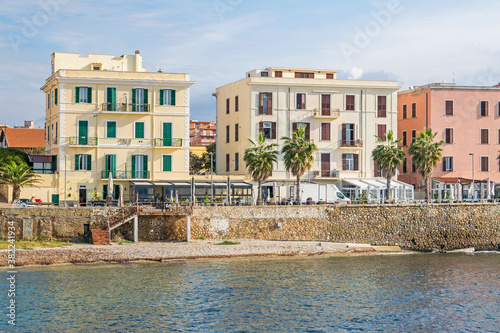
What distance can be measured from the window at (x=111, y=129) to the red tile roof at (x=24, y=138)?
1204 inches

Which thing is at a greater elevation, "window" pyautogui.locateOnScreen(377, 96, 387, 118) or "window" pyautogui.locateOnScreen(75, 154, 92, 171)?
"window" pyautogui.locateOnScreen(377, 96, 387, 118)

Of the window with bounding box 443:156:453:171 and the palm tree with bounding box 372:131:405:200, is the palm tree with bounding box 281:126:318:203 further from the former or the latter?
the window with bounding box 443:156:453:171

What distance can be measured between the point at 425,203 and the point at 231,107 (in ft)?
73.7

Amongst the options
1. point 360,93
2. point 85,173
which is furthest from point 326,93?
point 85,173

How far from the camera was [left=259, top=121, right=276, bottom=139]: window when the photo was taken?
6162 cm

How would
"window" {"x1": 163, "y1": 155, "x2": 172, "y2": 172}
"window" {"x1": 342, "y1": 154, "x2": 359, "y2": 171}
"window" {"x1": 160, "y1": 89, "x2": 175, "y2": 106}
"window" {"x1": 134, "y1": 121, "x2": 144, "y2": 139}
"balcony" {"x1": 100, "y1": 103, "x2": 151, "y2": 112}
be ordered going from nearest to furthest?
"balcony" {"x1": 100, "y1": 103, "x2": 151, "y2": 112} → "window" {"x1": 134, "y1": 121, "x2": 144, "y2": 139} → "window" {"x1": 163, "y1": 155, "x2": 172, "y2": 172} → "window" {"x1": 160, "y1": 89, "x2": 175, "y2": 106} → "window" {"x1": 342, "y1": 154, "x2": 359, "y2": 171}

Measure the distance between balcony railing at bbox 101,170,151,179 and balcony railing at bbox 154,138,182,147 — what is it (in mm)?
2782

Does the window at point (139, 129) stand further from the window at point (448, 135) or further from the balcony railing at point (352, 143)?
the window at point (448, 135)

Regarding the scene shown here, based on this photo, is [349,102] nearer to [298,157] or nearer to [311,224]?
[298,157]

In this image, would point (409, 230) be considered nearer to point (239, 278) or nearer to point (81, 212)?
point (239, 278)

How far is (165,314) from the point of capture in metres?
29.8

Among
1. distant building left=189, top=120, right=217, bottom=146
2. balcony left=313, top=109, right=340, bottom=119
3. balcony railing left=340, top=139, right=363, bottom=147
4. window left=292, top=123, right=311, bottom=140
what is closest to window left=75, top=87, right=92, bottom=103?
window left=292, top=123, right=311, bottom=140

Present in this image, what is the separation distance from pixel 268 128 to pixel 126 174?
14884 millimetres

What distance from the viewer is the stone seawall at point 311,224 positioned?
46.4 m
